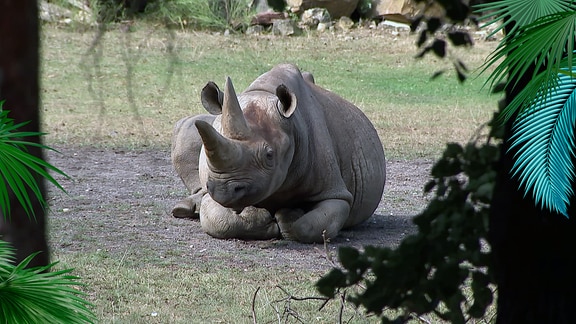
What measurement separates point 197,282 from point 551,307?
12.4 ft

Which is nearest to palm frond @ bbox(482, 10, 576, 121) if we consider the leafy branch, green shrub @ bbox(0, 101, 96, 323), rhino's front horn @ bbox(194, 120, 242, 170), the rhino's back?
green shrub @ bbox(0, 101, 96, 323)

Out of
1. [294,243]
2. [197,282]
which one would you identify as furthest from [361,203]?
[197,282]

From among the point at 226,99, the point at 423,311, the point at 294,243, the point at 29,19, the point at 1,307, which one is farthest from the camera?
the point at 294,243

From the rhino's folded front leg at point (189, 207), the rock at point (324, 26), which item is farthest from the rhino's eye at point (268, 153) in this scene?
the rock at point (324, 26)

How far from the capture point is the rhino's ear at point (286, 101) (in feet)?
22.5

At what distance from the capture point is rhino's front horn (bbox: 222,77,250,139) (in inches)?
260

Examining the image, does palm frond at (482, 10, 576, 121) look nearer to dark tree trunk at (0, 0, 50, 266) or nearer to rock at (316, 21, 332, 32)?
dark tree trunk at (0, 0, 50, 266)

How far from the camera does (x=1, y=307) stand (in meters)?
1.80

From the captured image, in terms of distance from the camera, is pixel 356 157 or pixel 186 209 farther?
pixel 186 209

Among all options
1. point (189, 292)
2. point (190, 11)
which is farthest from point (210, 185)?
point (190, 11)

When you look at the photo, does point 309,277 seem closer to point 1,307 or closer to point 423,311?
point 423,311

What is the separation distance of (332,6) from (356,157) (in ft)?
43.8

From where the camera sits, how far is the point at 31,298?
1.83 meters

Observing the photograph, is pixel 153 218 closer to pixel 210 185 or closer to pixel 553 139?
pixel 210 185
